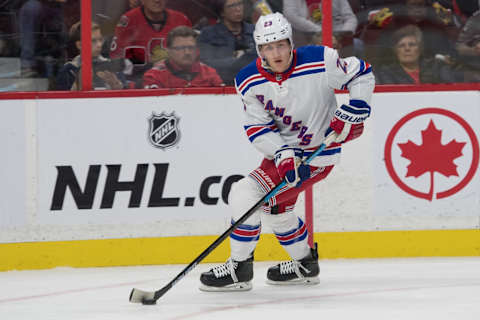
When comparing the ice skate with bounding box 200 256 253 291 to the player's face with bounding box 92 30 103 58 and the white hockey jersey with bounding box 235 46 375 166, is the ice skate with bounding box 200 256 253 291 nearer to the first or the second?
the white hockey jersey with bounding box 235 46 375 166

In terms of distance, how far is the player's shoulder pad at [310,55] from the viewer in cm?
381

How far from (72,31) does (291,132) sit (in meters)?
1.42

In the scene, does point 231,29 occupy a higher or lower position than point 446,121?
higher

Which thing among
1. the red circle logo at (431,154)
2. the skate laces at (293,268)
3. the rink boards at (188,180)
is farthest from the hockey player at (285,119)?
the red circle logo at (431,154)

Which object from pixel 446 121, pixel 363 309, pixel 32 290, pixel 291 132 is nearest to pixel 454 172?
pixel 446 121

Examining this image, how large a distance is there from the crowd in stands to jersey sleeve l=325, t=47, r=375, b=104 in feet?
3.09

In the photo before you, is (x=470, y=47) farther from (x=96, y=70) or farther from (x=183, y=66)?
(x=96, y=70)

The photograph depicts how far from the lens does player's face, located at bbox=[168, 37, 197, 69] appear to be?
4730 millimetres

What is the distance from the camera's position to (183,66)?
4742mm

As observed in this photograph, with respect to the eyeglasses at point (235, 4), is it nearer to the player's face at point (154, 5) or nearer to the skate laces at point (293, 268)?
the player's face at point (154, 5)

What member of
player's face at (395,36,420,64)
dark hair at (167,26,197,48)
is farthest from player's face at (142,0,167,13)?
player's face at (395,36,420,64)

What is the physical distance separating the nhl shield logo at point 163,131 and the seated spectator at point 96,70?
0.26 metres

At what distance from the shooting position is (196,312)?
11.2 ft

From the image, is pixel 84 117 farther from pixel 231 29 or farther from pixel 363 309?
pixel 363 309
